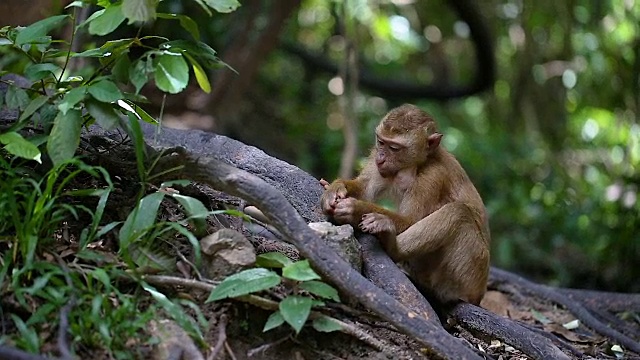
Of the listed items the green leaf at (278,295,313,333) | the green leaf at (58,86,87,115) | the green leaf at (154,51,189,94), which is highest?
the green leaf at (154,51,189,94)

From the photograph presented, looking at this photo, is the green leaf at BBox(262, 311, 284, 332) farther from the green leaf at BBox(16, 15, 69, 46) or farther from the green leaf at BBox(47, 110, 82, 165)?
the green leaf at BBox(16, 15, 69, 46)

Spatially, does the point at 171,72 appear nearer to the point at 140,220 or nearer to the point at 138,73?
the point at 138,73

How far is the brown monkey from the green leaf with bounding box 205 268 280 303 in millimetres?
1058

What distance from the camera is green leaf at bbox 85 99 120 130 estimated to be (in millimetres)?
3637

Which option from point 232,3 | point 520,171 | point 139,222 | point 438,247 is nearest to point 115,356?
point 139,222

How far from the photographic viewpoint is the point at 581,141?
41.3 ft

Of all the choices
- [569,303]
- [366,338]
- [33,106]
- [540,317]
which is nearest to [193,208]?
[33,106]

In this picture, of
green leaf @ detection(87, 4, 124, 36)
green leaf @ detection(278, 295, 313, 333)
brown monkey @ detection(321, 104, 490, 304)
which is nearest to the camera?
green leaf @ detection(278, 295, 313, 333)

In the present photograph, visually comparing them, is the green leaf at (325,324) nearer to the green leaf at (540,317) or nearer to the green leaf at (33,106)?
the green leaf at (33,106)

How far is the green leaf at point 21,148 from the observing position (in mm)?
3410

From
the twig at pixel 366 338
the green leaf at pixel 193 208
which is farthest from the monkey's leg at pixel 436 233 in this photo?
the green leaf at pixel 193 208

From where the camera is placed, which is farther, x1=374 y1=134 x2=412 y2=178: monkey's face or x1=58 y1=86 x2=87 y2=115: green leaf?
x1=374 y1=134 x2=412 y2=178: monkey's face

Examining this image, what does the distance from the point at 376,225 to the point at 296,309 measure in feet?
3.71

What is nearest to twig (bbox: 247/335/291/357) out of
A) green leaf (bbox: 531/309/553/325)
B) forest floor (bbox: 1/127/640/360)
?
forest floor (bbox: 1/127/640/360)
